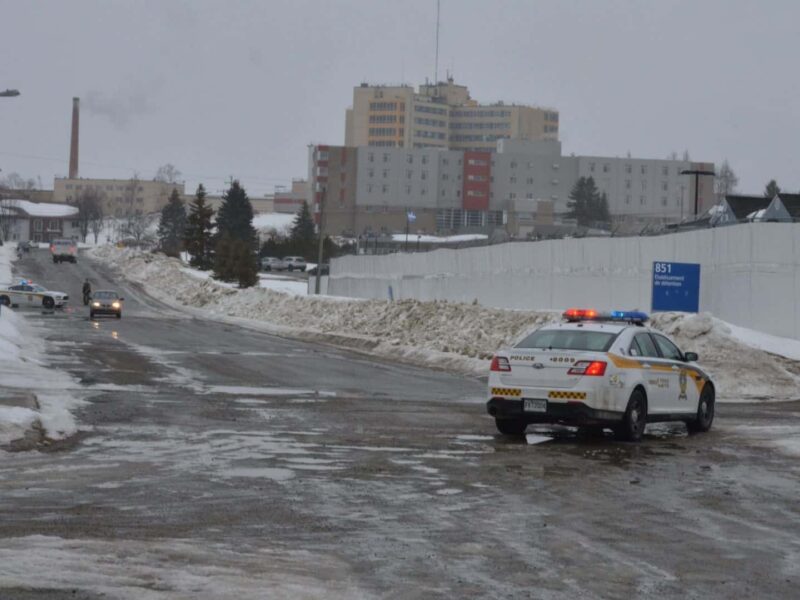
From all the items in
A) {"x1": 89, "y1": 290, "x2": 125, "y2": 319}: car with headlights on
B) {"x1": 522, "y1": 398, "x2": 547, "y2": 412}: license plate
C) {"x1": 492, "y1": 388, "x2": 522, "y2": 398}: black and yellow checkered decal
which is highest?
{"x1": 492, "y1": 388, "x2": 522, "y2": 398}: black and yellow checkered decal

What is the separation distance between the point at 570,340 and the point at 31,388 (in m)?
9.40

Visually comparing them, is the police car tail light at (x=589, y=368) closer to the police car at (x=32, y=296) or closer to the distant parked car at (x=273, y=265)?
the police car at (x=32, y=296)

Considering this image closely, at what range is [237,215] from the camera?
14388 centimetres

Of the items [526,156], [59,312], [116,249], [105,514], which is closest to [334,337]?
[59,312]

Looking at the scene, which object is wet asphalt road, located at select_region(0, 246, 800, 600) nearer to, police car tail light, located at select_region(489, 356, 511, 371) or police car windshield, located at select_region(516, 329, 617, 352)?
police car tail light, located at select_region(489, 356, 511, 371)

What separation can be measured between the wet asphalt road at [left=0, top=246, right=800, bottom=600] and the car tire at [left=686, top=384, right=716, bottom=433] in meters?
0.24

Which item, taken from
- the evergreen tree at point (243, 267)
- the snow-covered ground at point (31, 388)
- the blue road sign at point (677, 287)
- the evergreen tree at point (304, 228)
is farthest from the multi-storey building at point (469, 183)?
the blue road sign at point (677, 287)

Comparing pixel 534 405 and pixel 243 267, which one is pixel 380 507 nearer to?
pixel 534 405

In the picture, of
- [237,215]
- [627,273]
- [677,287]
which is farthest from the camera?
[237,215]

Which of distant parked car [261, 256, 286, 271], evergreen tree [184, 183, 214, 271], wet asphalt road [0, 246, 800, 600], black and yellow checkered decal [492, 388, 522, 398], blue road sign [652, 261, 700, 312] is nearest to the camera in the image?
wet asphalt road [0, 246, 800, 600]

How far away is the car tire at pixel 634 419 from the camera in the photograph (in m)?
17.8

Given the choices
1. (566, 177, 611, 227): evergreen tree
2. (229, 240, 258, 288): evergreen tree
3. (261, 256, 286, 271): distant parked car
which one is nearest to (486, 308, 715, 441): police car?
(229, 240, 258, 288): evergreen tree

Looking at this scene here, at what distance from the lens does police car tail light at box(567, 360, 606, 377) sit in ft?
57.1

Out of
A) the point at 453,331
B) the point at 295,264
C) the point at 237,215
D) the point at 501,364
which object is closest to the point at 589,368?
the point at 501,364
